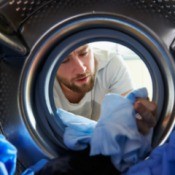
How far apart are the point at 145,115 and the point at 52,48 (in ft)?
0.76

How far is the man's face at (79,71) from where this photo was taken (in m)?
1.16

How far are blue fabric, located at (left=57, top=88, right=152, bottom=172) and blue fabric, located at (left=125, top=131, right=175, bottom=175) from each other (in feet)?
0.24

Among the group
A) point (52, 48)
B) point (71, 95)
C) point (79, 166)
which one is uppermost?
point (52, 48)

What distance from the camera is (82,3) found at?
64 centimetres

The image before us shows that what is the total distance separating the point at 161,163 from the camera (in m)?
0.51

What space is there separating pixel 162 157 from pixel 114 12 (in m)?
0.29

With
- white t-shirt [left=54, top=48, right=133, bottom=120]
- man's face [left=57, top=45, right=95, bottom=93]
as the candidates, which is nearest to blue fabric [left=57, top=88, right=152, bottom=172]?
man's face [left=57, top=45, right=95, bottom=93]

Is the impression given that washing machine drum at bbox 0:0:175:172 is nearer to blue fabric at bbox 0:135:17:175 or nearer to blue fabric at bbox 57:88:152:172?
blue fabric at bbox 57:88:152:172

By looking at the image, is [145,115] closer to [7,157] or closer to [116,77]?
[7,157]

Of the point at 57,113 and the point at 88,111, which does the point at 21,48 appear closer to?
the point at 57,113

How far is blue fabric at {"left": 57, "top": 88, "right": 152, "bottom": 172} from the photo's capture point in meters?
0.60

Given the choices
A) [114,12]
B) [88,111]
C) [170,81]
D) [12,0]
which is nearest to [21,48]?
[12,0]

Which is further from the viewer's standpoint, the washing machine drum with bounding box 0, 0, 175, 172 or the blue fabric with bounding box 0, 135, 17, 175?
the washing machine drum with bounding box 0, 0, 175, 172

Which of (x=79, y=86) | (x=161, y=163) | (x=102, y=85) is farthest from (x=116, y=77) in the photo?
(x=161, y=163)
